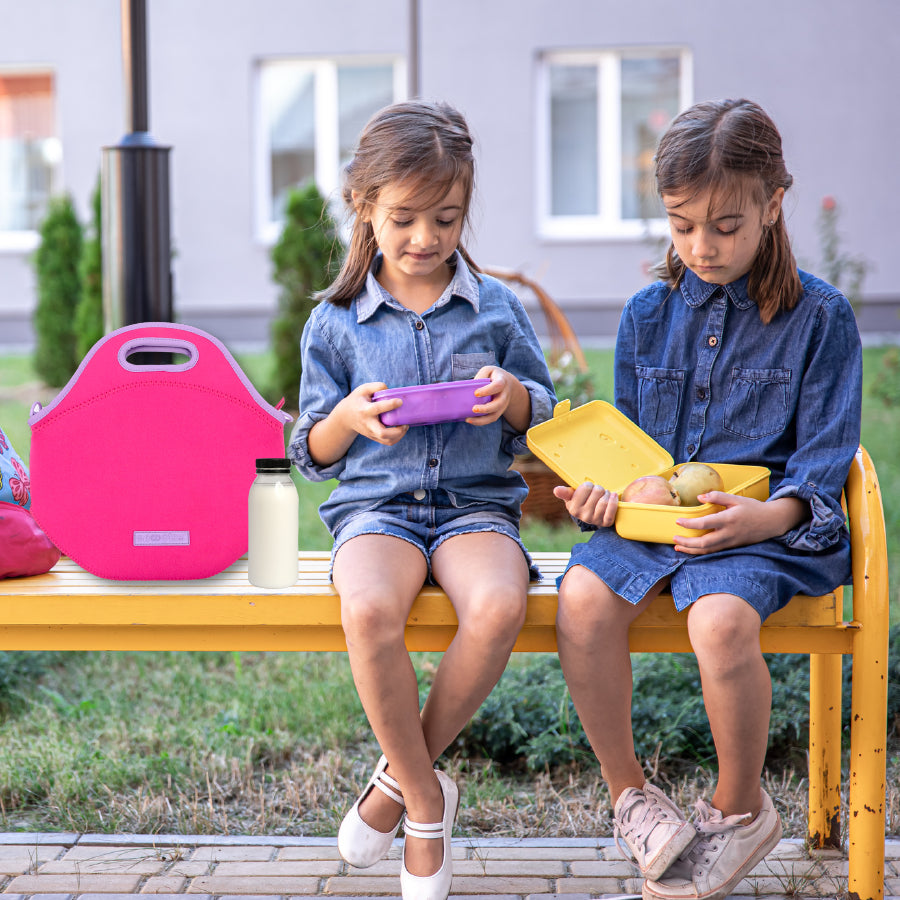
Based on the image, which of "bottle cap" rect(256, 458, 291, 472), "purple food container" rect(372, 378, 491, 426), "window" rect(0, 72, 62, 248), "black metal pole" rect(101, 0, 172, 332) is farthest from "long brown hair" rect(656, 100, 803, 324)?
"window" rect(0, 72, 62, 248)

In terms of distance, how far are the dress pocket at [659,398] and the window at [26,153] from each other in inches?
426

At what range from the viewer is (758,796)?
6.59 ft

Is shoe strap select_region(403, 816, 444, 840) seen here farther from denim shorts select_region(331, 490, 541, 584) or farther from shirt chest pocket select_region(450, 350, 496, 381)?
shirt chest pocket select_region(450, 350, 496, 381)

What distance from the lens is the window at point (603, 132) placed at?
429 inches

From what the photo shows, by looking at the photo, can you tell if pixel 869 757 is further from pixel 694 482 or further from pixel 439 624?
pixel 439 624

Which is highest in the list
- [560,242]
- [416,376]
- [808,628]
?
[560,242]

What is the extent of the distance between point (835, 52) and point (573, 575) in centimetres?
986

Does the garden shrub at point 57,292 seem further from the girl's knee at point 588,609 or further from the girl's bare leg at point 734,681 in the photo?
the girl's bare leg at point 734,681

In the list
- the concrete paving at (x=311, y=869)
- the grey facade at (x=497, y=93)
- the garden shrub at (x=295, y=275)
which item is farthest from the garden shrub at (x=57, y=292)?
the concrete paving at (x=311, y=869)

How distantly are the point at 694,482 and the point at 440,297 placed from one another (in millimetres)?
652

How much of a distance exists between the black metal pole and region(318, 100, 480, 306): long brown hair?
1.18 m

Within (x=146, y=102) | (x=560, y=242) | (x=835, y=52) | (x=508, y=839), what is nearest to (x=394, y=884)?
(x=508, y=839)

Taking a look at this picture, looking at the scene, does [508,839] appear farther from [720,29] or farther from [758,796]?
[720,29]

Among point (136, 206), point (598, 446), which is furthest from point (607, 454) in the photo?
point (136, 206)
